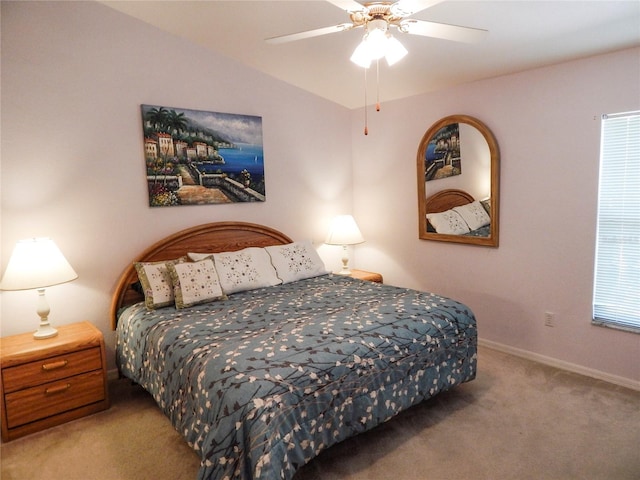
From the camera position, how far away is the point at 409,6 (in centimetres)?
183

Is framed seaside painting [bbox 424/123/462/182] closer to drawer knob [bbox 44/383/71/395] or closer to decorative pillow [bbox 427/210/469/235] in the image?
decorative pillow [bbox 427/210/469/235]

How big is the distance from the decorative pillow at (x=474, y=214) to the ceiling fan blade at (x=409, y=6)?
6.88 feet

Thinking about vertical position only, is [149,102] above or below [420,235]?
above

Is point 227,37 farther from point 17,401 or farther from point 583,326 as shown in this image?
point 583,326

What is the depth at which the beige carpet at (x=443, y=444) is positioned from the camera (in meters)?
2.10

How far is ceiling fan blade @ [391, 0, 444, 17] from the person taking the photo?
1767mm

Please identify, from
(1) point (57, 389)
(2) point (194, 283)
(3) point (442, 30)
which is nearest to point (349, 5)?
(3) point (442, 30)

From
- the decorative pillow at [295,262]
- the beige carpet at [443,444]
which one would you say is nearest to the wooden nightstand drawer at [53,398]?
the beige carpet at [443,444]


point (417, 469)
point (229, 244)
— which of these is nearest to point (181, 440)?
point (417, 469)

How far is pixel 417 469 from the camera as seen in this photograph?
2.10 m

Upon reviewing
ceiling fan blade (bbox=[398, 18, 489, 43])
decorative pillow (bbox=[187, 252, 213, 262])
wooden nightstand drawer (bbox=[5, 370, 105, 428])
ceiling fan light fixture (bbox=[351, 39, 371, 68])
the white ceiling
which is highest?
the white ceiling

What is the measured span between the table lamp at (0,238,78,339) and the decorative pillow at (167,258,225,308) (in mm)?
654

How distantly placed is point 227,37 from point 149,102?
31.8 inches

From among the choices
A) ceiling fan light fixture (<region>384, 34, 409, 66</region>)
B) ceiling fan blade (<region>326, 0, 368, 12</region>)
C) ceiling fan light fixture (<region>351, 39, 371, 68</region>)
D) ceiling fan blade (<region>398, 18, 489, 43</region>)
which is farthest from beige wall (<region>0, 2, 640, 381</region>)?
ceiling fan blade (<region>326, 0, 368, 12</region>)
